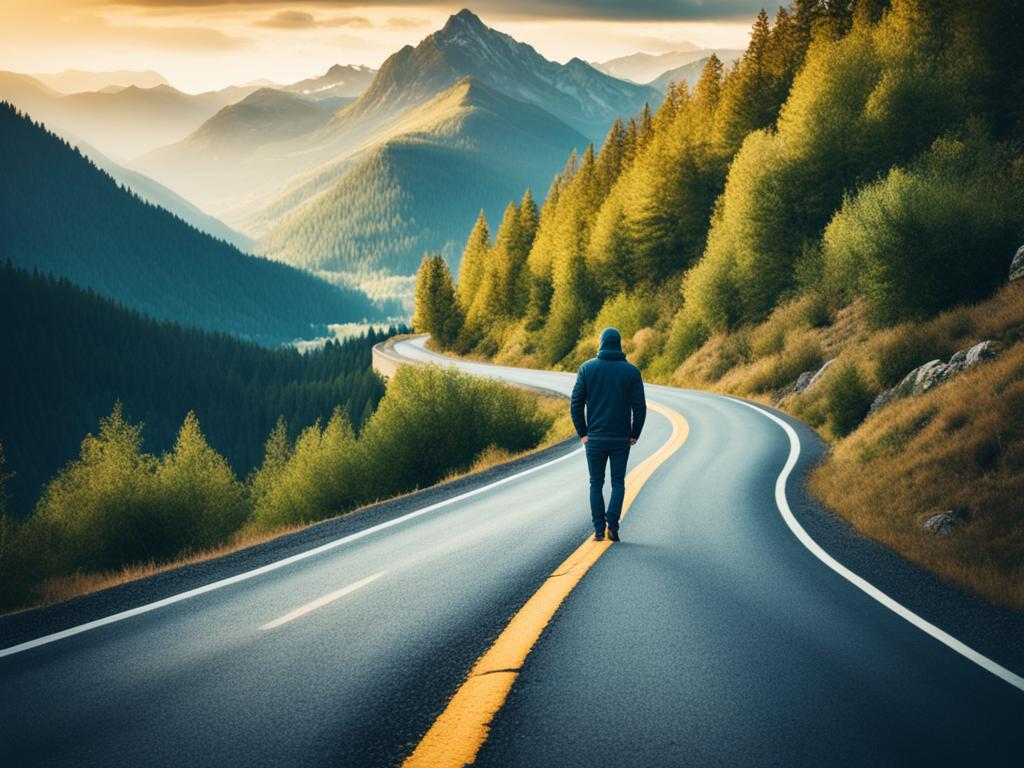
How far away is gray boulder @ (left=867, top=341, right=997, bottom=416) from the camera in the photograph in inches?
528

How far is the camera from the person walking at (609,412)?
7262mm

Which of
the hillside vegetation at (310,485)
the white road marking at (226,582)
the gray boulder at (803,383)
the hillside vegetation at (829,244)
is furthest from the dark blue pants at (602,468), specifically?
the gray boulder at (803,383)

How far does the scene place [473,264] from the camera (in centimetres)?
7812

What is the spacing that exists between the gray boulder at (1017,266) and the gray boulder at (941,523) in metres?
11.9

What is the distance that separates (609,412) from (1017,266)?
52.7 ft

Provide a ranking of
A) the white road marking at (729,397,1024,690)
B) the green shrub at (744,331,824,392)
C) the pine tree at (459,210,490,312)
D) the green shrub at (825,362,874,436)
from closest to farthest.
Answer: the white road marking at (729,397,1024,690) < the green shrub at (825,362,874,436) < the green shrub at (744,331,824,392) < the pine tree at (459,210,490,312)

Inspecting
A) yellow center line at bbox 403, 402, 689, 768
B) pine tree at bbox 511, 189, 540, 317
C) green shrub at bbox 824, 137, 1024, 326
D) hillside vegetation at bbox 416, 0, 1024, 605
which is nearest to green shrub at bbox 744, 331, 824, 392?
hillside vegetation at bbox 416, 0, 1024, 605

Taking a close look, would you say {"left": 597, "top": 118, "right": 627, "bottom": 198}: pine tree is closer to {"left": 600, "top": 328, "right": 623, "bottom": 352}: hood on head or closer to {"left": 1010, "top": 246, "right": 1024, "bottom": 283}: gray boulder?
{"left": 1010, "top": 246, "right": 1024, "bottom": 283}: gray boulder

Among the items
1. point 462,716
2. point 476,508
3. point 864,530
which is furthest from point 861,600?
point 476,508

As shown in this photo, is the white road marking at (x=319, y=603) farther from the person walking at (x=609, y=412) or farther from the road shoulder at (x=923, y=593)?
the road shoulder at (x=923, y=593)

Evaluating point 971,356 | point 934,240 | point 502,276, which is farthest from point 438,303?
point 971,356

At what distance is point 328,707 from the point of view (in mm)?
3502

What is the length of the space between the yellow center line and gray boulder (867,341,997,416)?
1109 centimetres

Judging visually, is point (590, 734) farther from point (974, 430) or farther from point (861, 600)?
point (974, 430)
